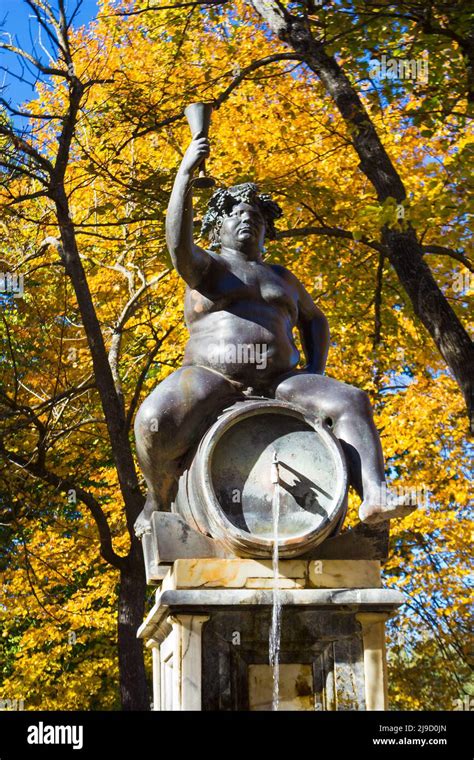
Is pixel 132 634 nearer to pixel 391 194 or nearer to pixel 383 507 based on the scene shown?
pixel 391 194

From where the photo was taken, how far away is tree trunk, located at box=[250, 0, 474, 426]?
9680 millimetres

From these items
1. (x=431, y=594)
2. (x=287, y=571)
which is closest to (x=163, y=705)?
(x=287, y=571)

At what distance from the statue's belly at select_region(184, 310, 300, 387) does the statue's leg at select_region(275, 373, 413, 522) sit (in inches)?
5.8

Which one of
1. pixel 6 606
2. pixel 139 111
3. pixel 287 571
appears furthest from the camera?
pixel 6 606

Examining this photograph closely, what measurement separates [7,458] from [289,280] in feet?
25.1

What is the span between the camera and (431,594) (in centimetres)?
1692

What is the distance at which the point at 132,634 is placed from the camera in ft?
42.5

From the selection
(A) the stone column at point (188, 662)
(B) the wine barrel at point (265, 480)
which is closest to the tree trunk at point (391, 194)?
(B) the wine barrel at point (265, 480)

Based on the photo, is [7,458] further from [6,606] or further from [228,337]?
[228,337]

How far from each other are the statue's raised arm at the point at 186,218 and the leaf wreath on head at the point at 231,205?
0.58 meters

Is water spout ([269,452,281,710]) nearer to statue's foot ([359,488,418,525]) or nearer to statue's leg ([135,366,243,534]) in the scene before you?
statue's foot ([359,488,418,525])

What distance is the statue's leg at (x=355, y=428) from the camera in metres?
5.65

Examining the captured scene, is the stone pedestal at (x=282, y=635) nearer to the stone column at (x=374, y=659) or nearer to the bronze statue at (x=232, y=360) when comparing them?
the stone column at (x=374, y=659)

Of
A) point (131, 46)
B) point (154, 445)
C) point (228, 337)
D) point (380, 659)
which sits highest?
point (131, 46)
